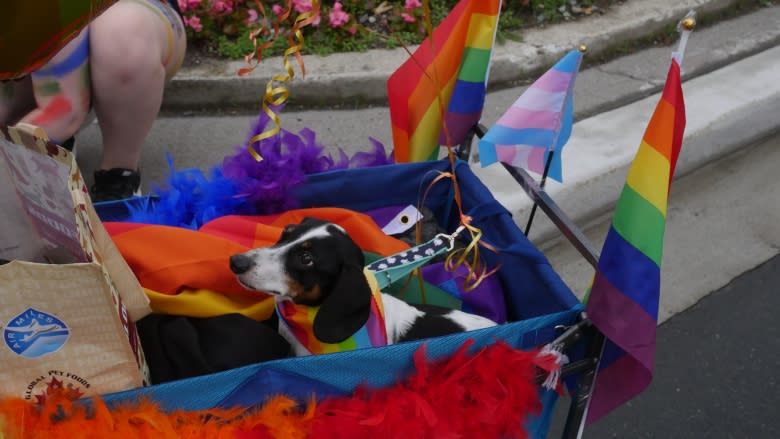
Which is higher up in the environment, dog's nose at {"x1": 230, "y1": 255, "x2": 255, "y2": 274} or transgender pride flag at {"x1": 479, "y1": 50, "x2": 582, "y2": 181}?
transgender pride flag at {"x1": 479, "y1": 50, "x2": 582, "y2": 181}

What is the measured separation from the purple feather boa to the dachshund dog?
21cm

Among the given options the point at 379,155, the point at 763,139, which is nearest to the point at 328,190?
the point at 379,155

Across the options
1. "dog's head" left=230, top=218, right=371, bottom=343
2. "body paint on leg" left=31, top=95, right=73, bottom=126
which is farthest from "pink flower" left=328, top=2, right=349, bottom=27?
"dog's head" left=230, top=218, right=371, bottom=343

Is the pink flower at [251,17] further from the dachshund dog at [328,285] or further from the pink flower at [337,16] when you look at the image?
the dachshund dog at [328,285]

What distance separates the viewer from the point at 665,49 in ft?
11.5

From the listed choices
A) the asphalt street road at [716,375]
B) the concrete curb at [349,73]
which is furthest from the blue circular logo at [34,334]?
the concrete curb at [349,73]

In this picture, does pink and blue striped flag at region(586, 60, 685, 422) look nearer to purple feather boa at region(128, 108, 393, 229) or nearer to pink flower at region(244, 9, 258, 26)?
purple feather boa at region(128, 108, 393, 229)

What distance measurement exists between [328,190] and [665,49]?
2460 millimetres

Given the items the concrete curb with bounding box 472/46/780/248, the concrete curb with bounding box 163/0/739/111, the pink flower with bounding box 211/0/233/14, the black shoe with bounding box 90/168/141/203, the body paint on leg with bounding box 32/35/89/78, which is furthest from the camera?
the pink flower with bounding box 211/0/233/14

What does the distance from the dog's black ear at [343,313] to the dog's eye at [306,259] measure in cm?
9

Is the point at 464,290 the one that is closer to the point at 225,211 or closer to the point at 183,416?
the point at 225,211

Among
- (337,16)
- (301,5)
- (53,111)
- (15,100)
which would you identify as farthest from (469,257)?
(337,16)

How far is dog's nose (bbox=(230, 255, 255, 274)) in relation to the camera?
131 centimetres

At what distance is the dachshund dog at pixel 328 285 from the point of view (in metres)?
1.26
